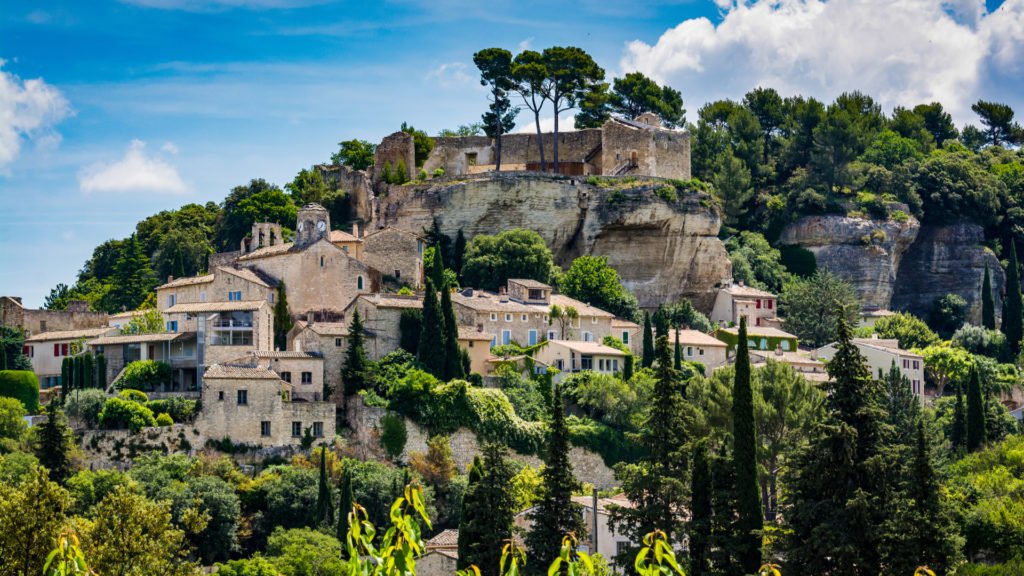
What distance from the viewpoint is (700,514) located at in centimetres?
4397

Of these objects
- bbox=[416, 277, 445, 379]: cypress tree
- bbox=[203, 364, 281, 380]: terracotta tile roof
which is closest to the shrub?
bbox=[203, 364, 281, 380]: terracotta tile roof

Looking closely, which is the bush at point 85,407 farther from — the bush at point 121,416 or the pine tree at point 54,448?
the pine tree at point 54,448

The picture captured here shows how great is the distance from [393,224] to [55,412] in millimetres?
29260

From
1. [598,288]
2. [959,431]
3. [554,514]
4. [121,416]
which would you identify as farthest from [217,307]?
[959,431]

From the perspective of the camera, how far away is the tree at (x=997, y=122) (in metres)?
120

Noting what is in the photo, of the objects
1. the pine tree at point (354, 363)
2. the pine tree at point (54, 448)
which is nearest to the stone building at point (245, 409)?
the pine tree at point (354, 363)

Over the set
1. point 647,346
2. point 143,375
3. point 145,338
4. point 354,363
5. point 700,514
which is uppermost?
point 145,338

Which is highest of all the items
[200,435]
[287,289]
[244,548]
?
[287,289]

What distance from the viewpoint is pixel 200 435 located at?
2322 inches

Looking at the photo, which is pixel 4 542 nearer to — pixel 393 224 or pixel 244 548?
pixel 244 548

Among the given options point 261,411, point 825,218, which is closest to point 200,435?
point 261,411

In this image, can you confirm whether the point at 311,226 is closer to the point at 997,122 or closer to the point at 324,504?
the point at 324,504

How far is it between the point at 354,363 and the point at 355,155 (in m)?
30.1

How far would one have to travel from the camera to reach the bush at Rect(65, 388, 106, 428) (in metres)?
59.6
